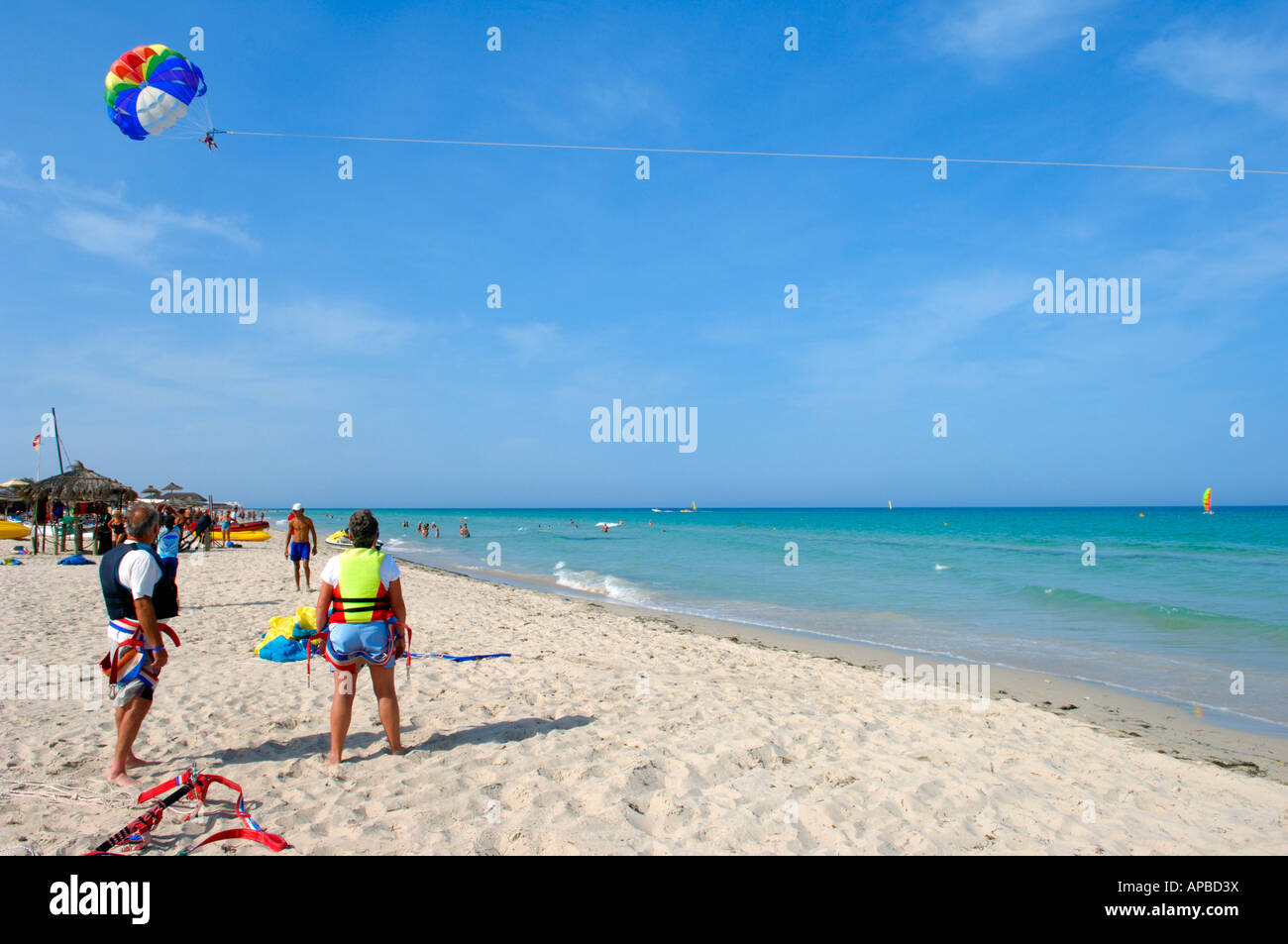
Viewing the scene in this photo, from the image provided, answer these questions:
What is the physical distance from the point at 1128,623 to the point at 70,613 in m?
19.3

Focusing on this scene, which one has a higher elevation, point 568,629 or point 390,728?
point 390,728

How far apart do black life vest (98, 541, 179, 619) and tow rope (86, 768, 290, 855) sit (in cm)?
96

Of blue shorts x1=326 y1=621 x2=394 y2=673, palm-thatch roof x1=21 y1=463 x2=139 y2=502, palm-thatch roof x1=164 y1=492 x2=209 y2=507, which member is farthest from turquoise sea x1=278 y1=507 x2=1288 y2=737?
palm-thatch roof x1=164 y1=492 x2=209 y2=507

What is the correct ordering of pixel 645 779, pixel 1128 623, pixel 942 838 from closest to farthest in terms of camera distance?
1. pixel 942 838
2. pixel 645 779
3. pixel 1128 623

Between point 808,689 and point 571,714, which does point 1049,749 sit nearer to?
point 808,689

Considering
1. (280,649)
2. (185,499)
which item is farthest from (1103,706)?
(185,499)

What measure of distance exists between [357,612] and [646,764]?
7.39 ft

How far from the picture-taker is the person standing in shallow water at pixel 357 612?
4301mm

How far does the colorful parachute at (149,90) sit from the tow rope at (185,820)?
10.6 meters

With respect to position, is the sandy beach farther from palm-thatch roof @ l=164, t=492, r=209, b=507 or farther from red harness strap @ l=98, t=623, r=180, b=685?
palm-thatch roof @ l=164, t=492, r=209, b=507

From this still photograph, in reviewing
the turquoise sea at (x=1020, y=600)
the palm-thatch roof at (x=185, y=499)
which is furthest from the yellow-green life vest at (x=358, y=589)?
the palm-thatch roof at (x=185, y=499)
